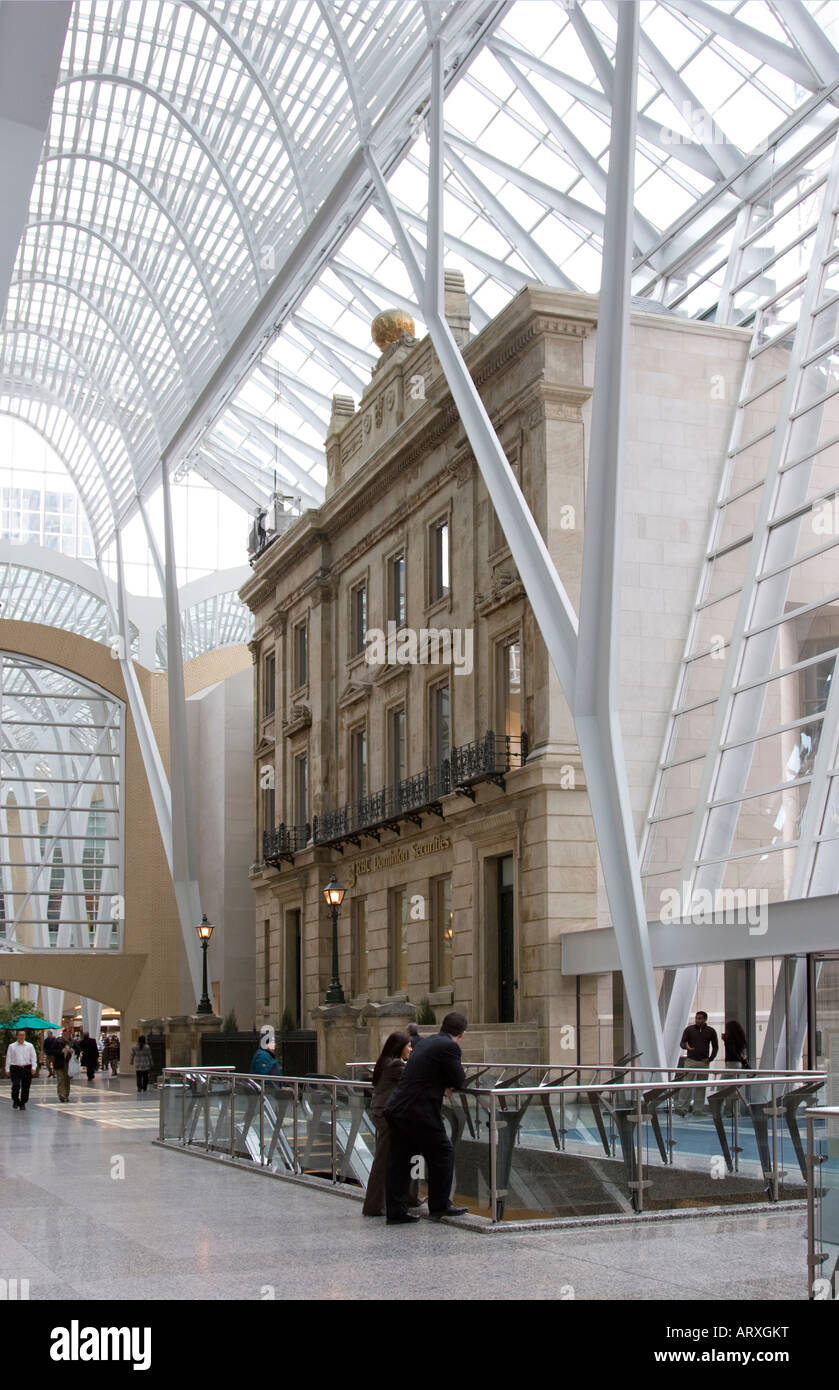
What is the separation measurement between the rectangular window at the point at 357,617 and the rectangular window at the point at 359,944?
6924mm

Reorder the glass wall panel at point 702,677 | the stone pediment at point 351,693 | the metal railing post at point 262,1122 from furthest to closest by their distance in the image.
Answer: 1. the stone pediment at point 351,693
2. the glass wall panel at point 702,677
3. the metal railing post at point 262,1122

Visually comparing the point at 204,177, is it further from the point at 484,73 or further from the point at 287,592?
the point at 287,592

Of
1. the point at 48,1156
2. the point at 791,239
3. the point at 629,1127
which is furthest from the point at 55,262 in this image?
the point at 629,1127

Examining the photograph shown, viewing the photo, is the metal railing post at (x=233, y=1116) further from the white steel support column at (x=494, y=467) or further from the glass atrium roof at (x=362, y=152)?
the glass atrium roof at (x=362, y=152)

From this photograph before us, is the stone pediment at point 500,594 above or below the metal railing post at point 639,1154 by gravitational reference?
above

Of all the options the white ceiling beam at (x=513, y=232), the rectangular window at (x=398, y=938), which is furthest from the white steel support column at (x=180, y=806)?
the white ceiling beam at (x=513, y=232)

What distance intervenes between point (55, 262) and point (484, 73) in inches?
731

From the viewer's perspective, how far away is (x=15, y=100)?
7375 mm

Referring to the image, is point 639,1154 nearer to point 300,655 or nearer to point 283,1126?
point 283,1126

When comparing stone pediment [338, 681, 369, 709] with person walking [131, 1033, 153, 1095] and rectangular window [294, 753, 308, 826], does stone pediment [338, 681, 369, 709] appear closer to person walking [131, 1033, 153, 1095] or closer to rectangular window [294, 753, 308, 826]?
rectangular window [294, 753, 308, 826]

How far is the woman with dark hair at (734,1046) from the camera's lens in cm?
2428

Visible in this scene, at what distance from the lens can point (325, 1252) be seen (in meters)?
10.6

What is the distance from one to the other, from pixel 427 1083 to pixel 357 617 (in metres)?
31.6
